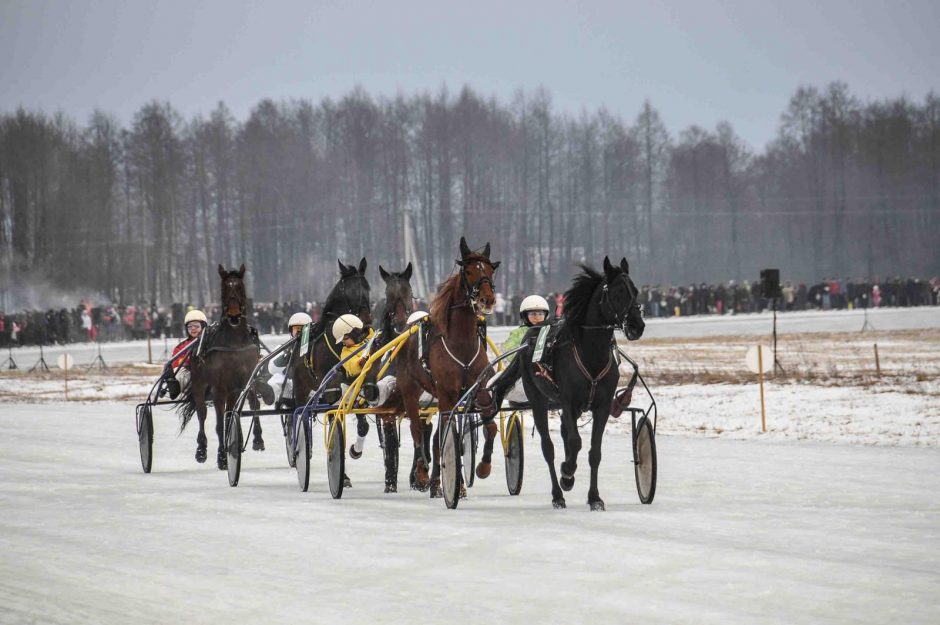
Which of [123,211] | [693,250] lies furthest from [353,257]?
[693,250]

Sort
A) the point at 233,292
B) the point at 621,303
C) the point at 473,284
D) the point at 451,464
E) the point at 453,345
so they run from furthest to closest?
the point at 233,292 → the point at 453,345 → the point at 473,284 → the point at 451,464 → the point at 621,303

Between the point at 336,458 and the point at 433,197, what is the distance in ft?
268

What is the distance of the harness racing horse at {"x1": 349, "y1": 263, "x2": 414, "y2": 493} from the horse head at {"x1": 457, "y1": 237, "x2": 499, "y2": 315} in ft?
4.30

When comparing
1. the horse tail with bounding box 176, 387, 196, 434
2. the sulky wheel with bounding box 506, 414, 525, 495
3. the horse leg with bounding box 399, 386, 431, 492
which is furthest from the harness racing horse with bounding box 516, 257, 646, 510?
the horse tail with bounding box 176, 387, 196, 434

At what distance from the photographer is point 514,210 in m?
95.5

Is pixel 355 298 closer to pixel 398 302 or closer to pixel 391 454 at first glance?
pixel 398 302

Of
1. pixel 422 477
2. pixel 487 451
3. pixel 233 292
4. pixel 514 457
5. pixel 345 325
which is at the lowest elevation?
pixel 422 477

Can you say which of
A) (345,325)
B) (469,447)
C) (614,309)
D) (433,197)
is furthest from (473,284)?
(433,197)

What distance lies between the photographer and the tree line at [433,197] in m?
89.7

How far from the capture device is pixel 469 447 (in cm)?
1395

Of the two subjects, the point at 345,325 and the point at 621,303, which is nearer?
the point at 621,303

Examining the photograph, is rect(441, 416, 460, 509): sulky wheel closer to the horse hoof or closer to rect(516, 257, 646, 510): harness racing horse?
rect(516, 257, 646, 510): harness racing horse

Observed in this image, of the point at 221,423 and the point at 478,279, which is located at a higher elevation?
the point at 478,279

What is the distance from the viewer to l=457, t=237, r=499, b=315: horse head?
40.7 ft
